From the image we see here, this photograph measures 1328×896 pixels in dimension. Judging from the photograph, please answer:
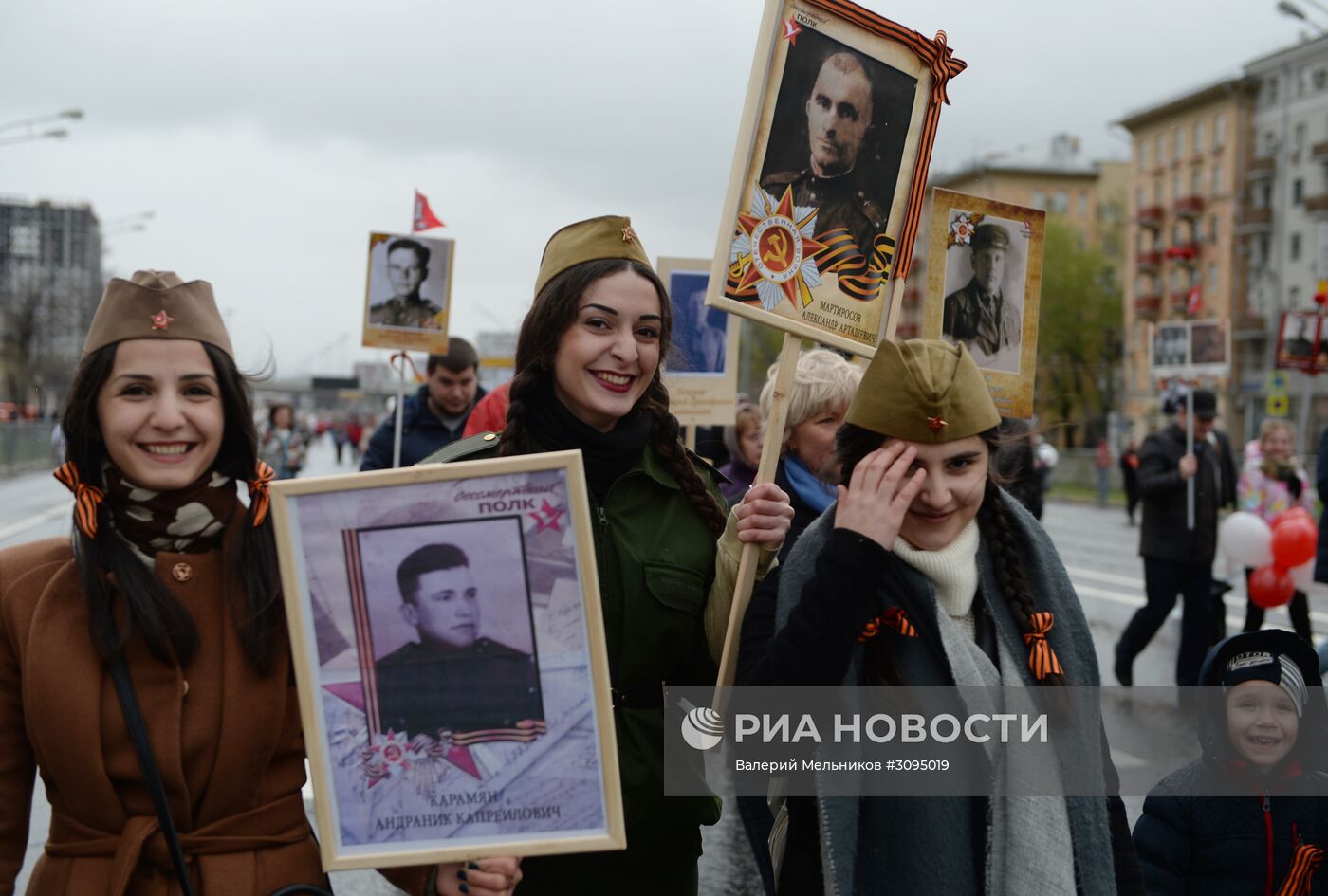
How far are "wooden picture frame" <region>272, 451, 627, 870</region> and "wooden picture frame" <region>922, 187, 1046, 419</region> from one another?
180 centimetres

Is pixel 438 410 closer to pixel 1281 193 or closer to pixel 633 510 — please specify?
pixel 633 510

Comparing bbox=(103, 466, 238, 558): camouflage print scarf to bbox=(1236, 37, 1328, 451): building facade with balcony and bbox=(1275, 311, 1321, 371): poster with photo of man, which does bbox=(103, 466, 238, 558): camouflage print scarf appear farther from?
bbox=(1236, 37, 1328, 451): building facade with balcony

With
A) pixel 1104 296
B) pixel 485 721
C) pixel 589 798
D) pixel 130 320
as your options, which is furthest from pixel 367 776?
pixel 1104 296

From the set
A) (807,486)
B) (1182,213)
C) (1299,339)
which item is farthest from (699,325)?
(1182,213)

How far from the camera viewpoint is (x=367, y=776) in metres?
1.99

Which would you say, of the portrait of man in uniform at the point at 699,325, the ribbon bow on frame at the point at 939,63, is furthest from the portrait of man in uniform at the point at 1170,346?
the ribbon bow on frame at the point at 939,63

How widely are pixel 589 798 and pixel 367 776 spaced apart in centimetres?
35

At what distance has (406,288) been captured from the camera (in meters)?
9.10

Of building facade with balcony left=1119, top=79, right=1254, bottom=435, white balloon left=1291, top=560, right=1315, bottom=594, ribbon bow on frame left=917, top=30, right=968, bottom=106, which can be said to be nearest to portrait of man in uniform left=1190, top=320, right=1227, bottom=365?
white balloon left=1291, top=560, right=1315, bottom=594

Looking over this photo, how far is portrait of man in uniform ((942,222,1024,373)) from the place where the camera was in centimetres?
351

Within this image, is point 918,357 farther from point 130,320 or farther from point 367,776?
point 130,320

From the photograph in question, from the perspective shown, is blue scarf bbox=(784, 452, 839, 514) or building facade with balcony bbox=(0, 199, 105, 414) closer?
blue scarf bbox=(784, 452, 839, 514)

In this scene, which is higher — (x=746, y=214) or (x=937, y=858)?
(x=746, y=214)

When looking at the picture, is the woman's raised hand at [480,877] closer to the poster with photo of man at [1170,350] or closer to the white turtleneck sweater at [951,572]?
the white turtleneck sweater at [951,572]
